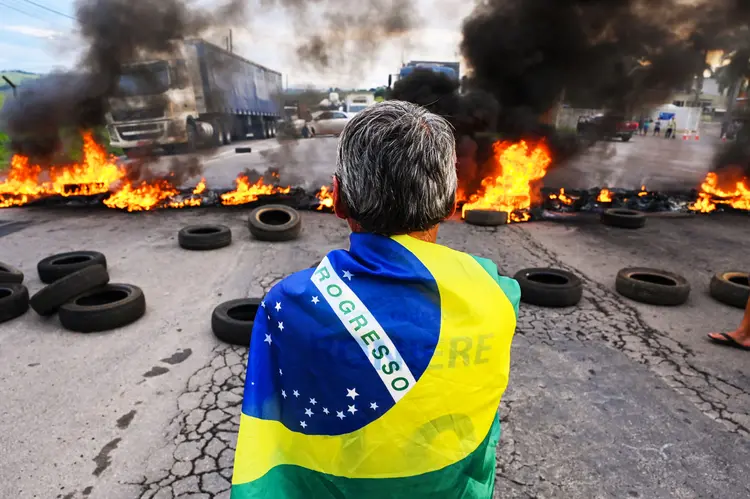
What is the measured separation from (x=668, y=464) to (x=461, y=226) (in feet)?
21.1

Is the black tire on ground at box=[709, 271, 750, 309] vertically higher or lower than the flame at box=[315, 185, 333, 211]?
lower

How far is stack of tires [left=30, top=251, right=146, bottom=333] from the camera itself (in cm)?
479

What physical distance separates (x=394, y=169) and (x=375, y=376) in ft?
1.71

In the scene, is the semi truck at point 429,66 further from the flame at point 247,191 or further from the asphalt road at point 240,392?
the asphalt road at point 240,392

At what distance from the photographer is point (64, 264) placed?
20.3 feet

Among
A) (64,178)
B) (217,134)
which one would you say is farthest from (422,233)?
(217,134)

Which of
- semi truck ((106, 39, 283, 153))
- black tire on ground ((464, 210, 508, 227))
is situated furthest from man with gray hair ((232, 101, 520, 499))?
semi truck ((106, 39, 283, 153))

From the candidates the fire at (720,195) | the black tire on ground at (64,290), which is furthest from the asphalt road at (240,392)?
the fire at (720,195)

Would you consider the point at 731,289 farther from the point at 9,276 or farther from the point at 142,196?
the point at 142,196

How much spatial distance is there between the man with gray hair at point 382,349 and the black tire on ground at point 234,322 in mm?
3182

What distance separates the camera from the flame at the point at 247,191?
1079 cm

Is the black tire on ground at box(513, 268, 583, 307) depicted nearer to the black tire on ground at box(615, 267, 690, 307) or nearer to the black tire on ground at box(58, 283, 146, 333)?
the black tire on ground at box(615, 267, 690, 307)

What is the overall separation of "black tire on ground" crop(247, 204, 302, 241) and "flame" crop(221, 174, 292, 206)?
7.27ft

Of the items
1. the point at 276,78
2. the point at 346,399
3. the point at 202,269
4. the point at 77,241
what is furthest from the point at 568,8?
the point at 276,78
